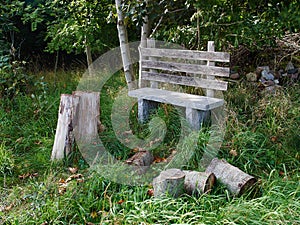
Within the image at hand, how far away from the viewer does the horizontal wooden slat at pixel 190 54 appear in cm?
449

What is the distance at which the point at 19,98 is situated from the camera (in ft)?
18.2

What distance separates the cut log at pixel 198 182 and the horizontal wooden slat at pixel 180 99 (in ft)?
3.75

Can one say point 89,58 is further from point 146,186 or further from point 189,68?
point 146,186

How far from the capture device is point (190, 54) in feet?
15.8

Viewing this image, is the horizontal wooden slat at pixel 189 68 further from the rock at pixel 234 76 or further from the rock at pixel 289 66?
the rock at pixel 289 66

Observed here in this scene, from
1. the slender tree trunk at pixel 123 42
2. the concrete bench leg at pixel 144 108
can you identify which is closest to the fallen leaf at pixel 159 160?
the concrete bench leg at pixel 144 108

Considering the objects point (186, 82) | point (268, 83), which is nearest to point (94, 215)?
point (186, 82)

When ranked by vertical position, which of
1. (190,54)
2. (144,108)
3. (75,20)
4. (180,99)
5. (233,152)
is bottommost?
(233,152)

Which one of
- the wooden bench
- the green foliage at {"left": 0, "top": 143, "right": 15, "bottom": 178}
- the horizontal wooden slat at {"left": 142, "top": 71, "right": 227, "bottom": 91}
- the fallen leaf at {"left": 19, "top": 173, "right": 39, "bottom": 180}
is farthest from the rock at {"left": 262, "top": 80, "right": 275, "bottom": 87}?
the green foliage at {"left": 0, "top": 143, "right": 15, "bottom": 178}

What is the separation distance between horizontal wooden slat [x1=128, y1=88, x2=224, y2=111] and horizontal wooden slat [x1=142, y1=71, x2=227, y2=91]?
0.52 ft

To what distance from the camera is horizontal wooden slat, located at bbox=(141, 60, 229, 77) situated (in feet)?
14.9

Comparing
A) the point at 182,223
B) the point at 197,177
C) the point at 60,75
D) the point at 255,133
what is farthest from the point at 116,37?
the point at 182,223

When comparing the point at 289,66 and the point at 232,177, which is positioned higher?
the point at 289,66

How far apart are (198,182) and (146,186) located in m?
0.51
